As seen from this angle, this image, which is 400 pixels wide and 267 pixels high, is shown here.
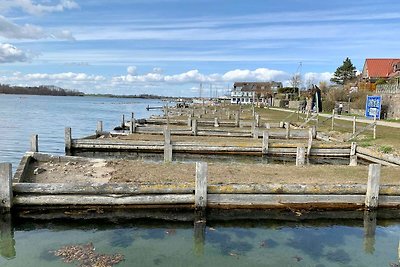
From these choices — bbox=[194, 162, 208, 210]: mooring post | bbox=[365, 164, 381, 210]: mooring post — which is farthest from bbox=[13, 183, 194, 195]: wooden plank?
bbox=[365, 164, 381, 210]: mooring post

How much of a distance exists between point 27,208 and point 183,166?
5942 mm

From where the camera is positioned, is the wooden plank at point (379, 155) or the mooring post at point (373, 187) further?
the wooden plank at point (379, 155)

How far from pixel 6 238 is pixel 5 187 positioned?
4.61ft

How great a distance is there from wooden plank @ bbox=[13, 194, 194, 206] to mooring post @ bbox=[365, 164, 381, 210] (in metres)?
A: 4.92

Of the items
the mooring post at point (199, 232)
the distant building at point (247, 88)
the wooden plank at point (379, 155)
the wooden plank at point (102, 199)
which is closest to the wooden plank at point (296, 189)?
the mooring post at point (199, 232)

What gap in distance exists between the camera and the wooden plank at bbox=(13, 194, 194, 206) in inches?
A: 401

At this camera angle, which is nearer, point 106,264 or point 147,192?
point 106,264

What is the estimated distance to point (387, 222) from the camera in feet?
35.0

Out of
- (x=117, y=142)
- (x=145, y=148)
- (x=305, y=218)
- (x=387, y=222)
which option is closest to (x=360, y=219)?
(x=387, y=222)

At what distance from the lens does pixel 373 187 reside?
1091 centimetres

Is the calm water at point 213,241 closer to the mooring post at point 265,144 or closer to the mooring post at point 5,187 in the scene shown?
the mooring post at point 5,187

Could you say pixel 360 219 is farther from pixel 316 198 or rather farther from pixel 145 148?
pixel 145 148

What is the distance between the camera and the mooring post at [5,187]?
9.77 metres

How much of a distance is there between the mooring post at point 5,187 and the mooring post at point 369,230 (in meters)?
8.71
